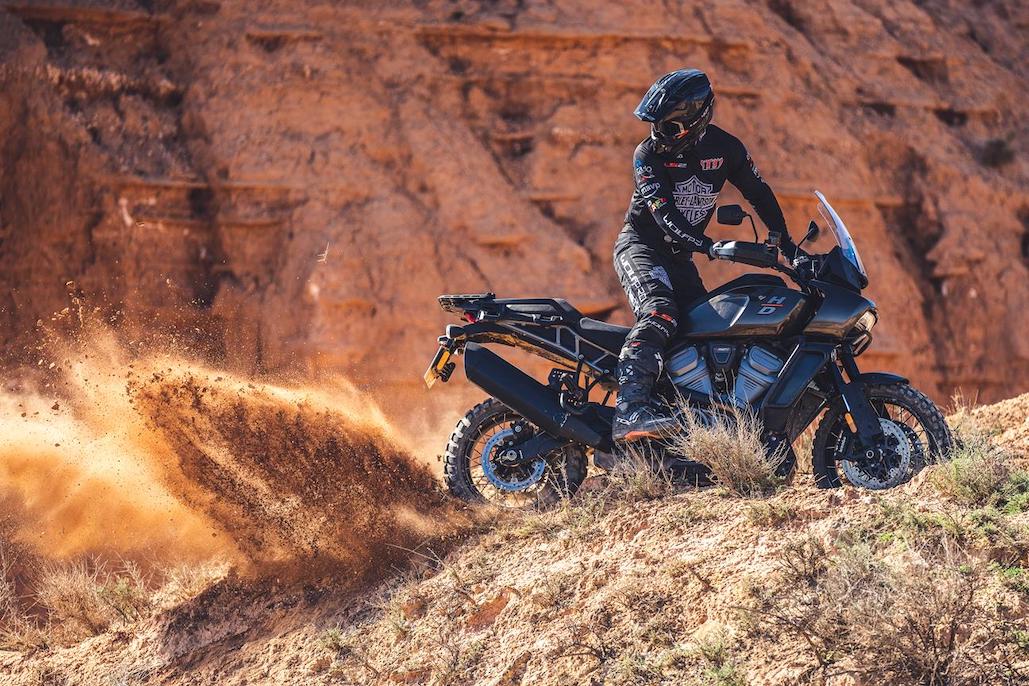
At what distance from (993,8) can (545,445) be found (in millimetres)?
16442

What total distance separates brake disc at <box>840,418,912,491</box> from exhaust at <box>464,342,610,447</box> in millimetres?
1269

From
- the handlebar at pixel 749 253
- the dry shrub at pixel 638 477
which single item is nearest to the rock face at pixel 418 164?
the dry shrub at pixel 638 477

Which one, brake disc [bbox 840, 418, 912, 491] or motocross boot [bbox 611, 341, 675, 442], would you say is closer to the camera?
brake disc [bbox 840, 418, 912, 491]

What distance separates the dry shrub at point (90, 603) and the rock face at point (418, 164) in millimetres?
7338

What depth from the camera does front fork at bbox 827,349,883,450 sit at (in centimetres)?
543

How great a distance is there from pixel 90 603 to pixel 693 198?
3.95 meters

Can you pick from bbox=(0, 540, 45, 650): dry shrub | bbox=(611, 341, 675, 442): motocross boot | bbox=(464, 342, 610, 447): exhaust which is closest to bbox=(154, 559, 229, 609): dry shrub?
bbox=(0, 540, 45, 650): dry shrub

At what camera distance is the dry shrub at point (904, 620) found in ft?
11.6

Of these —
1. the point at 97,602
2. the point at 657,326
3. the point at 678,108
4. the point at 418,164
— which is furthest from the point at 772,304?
the point at 418,164

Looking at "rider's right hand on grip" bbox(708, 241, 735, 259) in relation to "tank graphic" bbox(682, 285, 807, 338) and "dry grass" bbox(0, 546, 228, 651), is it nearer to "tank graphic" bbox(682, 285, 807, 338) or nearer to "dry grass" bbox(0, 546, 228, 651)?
"tank graphic" bbox(682, 285, 807, 338)

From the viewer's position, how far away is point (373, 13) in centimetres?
1568

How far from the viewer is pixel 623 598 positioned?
14.6 feet

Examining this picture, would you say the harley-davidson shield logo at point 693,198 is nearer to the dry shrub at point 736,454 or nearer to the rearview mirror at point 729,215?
the rearview mirror at point 729,215

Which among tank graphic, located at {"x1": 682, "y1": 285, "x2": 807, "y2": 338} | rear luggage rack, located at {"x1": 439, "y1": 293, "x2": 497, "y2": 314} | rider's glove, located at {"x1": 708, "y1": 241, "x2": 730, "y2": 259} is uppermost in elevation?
rear luggage rack, located at {"x1": 439, "y1": 293, "x2": 497, "y2": 314}
